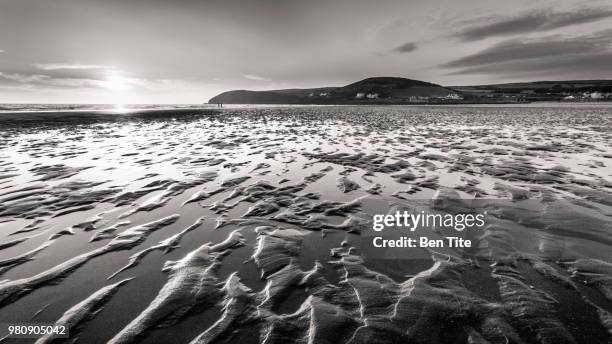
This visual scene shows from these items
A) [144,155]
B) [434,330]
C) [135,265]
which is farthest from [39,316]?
[144,155]

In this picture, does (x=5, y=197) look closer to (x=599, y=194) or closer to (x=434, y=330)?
(x=434, y=330)

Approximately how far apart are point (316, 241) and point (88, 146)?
Result: 54.3 feet

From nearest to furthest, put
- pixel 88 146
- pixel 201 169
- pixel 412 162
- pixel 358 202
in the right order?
pixel 358 202, pixel 201 169, pixel 412 162, pixel 88 146

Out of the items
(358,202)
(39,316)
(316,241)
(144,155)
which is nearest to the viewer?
(39,316)

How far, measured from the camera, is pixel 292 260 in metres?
4.49

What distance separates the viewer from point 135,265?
172 inches

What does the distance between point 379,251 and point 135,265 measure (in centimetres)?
392

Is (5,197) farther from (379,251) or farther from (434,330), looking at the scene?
(434,330)

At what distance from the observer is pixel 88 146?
15828 millimetres

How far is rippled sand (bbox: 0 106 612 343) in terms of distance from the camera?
306cm

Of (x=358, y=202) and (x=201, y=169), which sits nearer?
(x=358, y=202)

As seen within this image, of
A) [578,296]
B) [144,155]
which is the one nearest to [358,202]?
[578,296]

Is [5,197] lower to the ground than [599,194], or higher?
higher

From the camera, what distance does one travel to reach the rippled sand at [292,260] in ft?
10.0
